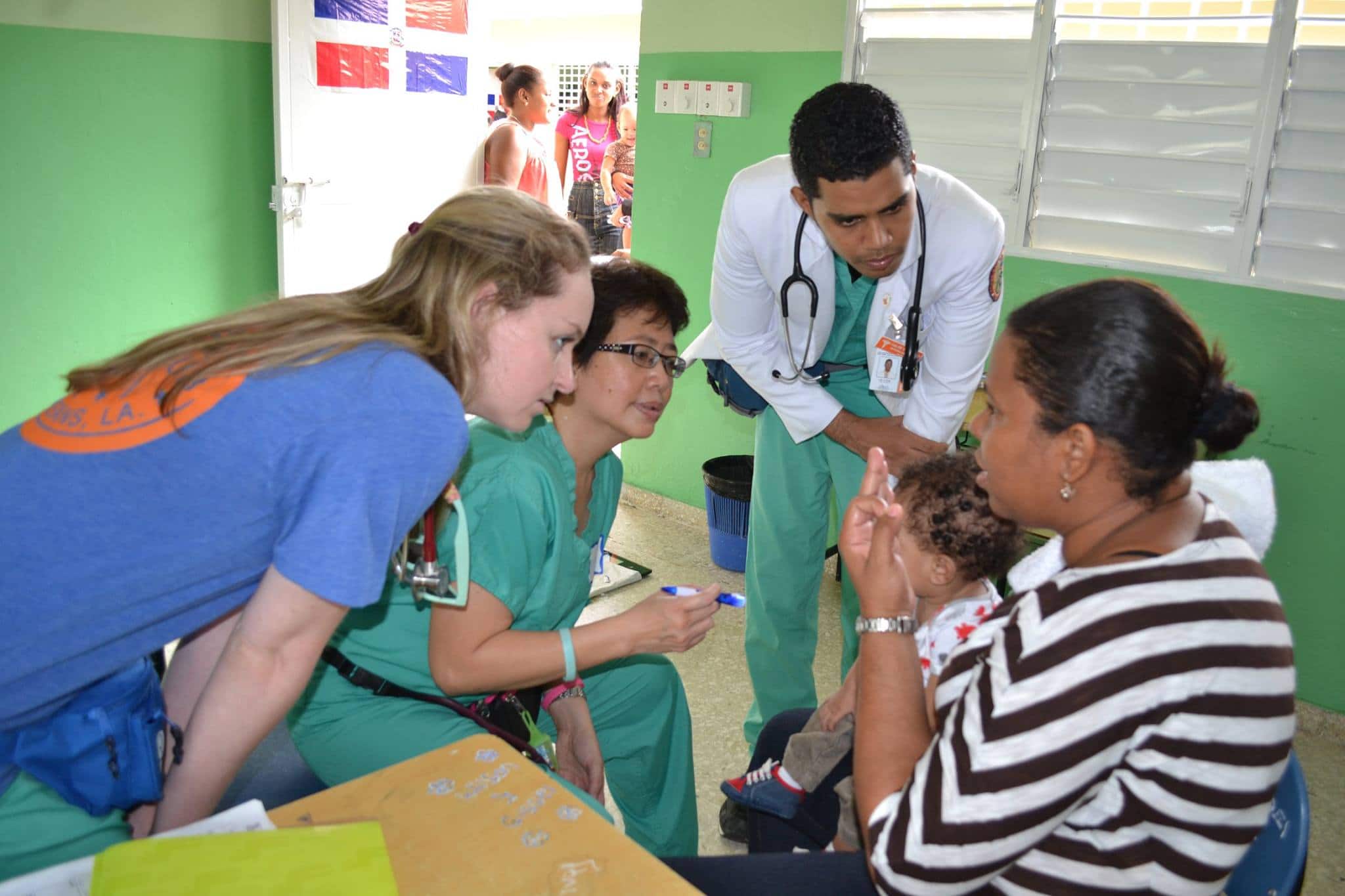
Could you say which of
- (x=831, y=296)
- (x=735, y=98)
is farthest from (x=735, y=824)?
(x=735, y=98)

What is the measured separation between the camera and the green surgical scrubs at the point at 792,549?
2588 mm

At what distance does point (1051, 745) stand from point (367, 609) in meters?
1.03

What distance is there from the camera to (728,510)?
380 cm

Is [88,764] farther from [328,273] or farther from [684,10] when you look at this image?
[328,273]

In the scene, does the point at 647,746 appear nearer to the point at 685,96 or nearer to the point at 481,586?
the point at 481,586

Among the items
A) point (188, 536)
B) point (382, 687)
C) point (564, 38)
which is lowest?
point (382, 687)

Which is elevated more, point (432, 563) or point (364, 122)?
point (364, 122)

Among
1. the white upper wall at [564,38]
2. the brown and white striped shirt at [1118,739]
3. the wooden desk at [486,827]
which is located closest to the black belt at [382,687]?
the wooden desk at [486,827]

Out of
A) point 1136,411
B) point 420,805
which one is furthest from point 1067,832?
point 420,805

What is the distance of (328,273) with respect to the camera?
457 cm

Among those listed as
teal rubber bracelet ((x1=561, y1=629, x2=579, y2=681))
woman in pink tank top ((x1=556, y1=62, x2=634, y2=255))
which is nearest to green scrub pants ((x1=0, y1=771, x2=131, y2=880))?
teal rubber bracelet ((x1=561, y1=629, x2=579, y2=681))

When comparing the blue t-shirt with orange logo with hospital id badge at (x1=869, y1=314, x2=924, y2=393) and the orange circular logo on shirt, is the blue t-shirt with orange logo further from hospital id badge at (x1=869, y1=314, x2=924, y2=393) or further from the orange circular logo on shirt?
hospital id badge at (x1=869, y1=314, x2=924, y2=393)

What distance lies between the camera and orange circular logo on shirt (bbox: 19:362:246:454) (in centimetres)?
104

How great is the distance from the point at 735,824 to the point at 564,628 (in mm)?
972
